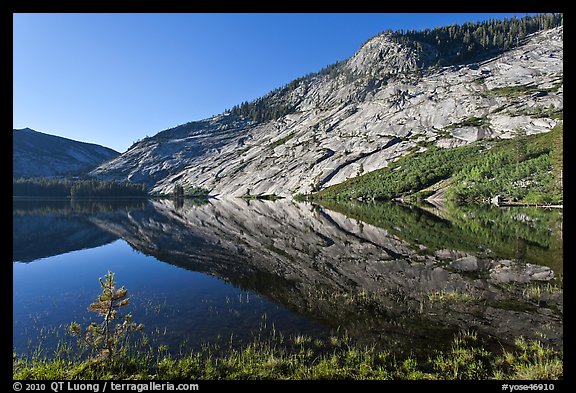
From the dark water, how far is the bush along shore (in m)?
1.05

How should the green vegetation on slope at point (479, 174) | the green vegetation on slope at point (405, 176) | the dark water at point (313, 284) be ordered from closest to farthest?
the dark water at point (313, 284)
the green vegetation on slope at point (479, 174)
the green vegetation on slope at point (405, 176)

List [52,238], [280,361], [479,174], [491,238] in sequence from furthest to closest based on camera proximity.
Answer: [479,174] → [52,238] → [491,238] → [280,361]

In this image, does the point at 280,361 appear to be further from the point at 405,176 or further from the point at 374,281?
the point at 405,176

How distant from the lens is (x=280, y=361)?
1133cm

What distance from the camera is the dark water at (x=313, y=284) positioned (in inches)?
594

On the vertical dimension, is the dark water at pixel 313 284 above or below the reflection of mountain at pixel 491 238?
below

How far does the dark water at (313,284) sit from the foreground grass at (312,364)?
1227mm

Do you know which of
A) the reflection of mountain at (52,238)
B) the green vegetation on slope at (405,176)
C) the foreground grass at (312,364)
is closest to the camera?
the foreground grass at (312,364)

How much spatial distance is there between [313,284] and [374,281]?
5.14 meters

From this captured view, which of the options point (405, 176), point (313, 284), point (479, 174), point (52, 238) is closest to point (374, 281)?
point (313, 284)

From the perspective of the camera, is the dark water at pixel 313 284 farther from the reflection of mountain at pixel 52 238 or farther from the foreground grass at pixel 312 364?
the foreground grass at pixel 312 364

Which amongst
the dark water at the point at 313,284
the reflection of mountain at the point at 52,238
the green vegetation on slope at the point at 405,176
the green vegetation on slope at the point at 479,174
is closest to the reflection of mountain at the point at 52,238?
the reflection of mountain at the point at 52,238
